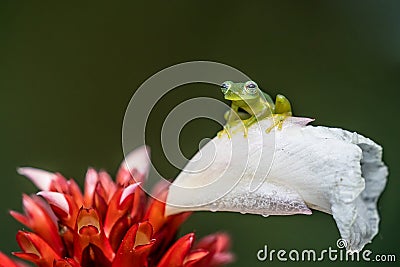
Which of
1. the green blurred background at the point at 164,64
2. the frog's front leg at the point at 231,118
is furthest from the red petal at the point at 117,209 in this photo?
the green blurred background at the point at 164,64

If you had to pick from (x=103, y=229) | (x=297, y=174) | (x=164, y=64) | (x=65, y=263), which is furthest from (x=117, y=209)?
(x=164, y=64)

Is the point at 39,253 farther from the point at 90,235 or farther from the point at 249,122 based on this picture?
the point at 249,122

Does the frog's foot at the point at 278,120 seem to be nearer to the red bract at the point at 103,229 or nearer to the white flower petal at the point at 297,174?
the white flower petal at the point at 297,174

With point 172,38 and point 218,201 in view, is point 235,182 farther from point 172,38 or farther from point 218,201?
point 172,38

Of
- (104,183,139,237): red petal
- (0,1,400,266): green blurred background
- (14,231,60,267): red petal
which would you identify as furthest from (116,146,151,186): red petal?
(0,1,400,266): green blurred background

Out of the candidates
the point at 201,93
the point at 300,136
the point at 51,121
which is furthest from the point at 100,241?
the point at 51,121

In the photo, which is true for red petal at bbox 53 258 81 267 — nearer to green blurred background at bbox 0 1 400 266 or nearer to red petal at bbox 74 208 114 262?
red petal at bbox 74 208 114 262
